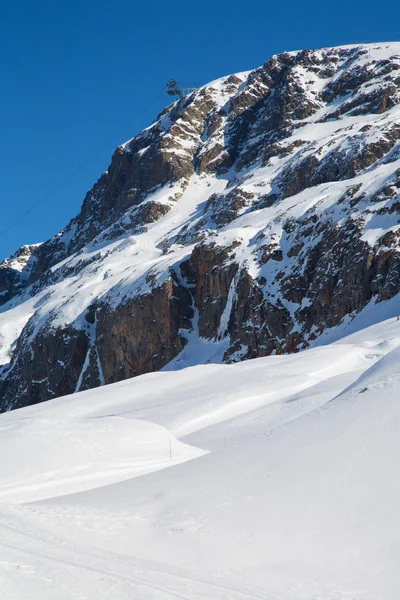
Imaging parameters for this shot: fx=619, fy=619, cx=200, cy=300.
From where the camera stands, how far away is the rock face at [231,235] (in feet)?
172

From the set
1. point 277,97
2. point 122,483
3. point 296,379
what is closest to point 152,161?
point 277,97

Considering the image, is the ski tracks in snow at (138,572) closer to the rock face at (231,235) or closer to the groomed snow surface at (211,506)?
the groomed snow surface at (211,506)

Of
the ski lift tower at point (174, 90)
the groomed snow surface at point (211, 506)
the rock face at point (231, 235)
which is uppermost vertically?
the ski lift tower at point (174, 90)

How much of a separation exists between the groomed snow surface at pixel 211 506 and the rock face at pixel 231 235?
32.6 m

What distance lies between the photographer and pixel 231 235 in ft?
212

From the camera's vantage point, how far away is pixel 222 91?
484 feet

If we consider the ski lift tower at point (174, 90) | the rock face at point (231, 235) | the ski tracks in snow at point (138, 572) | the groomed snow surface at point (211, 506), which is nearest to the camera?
the ski tracks in snow at point (138, 572)

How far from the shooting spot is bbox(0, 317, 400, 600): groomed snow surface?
26.6 ft

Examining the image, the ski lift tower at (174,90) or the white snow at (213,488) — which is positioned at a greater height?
the ski lift tower at (174,90)

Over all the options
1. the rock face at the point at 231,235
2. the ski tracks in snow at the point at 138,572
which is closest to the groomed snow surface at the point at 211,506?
the ski tracks in snow at the point at 138,572

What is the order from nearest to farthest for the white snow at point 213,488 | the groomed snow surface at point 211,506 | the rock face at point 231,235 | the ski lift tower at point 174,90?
1. the groomed snow surface at point 211,506
2. the white snow at point 213,488
3. the rock face at point 231,235
4. the ski lift tower at point 174,90

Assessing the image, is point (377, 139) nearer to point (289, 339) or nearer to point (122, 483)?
point (289, 339)

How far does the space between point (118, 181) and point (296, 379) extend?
124553mm

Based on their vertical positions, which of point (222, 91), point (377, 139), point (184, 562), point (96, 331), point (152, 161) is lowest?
point (184, 562)
